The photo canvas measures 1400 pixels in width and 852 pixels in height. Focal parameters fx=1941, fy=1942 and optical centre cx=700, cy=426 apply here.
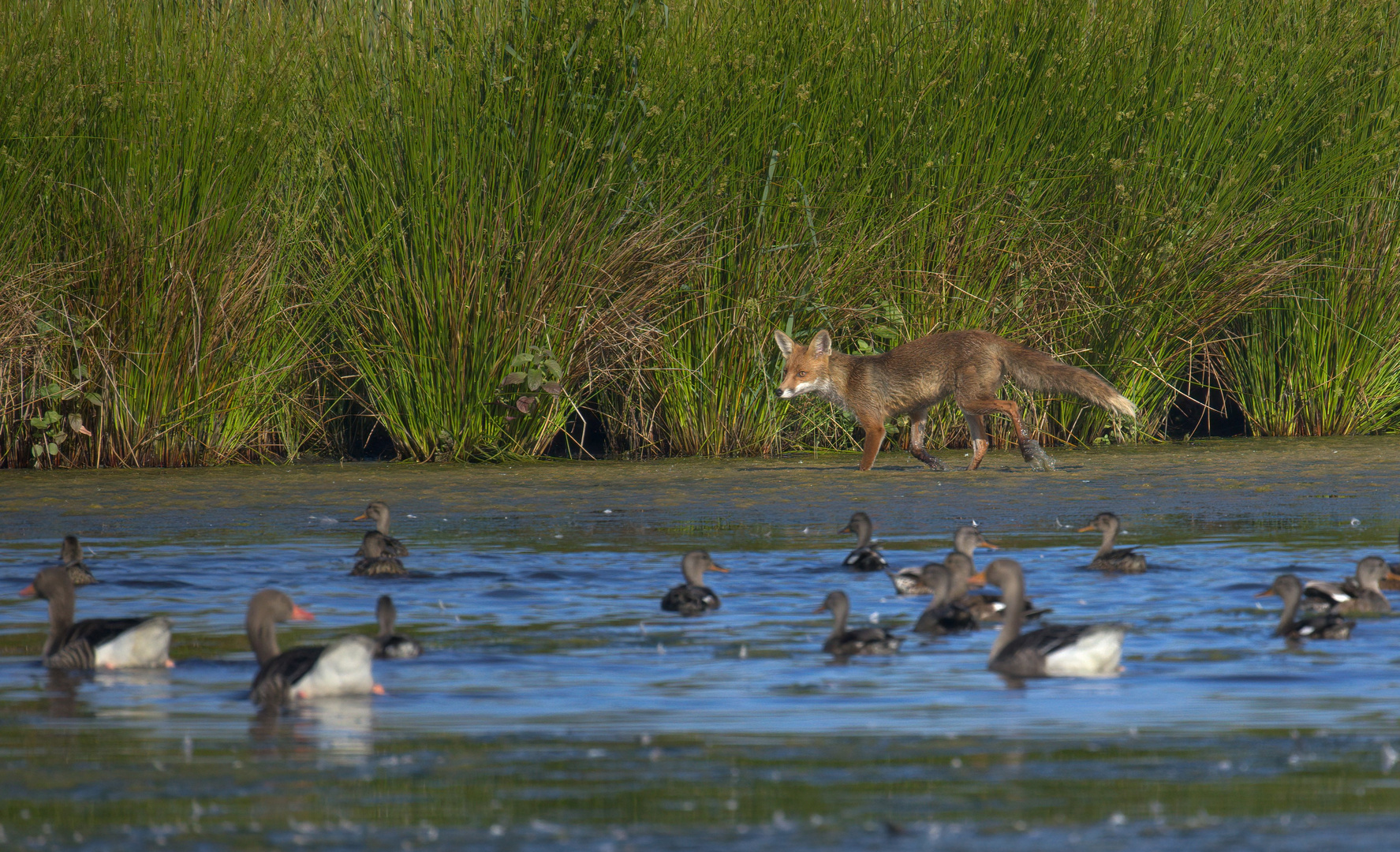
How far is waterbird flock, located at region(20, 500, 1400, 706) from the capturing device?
6.57 meters

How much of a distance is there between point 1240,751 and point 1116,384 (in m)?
9.97

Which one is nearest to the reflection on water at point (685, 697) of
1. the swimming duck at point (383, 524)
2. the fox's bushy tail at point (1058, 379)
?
the swimming duck at point (383, 524)

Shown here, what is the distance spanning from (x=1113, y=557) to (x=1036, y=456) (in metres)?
4.66

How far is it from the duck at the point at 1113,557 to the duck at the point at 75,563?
15.8ft

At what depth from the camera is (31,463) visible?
1393 cm

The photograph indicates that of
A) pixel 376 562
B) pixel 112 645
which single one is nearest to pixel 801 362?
pixel 376 562

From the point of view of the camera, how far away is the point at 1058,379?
13.8m

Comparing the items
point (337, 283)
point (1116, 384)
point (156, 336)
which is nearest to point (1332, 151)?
point (1116, 384)

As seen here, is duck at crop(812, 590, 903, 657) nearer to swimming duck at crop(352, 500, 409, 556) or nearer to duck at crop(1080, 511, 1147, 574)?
duck at crop(1080, 511, 1147, 574)

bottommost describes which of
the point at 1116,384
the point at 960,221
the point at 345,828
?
the point at 345,828

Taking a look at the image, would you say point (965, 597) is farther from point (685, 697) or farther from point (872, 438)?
point (872, 438)

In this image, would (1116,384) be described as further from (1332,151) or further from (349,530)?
(349,530)

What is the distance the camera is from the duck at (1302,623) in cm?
750

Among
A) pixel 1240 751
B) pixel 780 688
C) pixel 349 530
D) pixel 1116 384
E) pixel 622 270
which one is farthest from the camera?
pixel 1116 384
